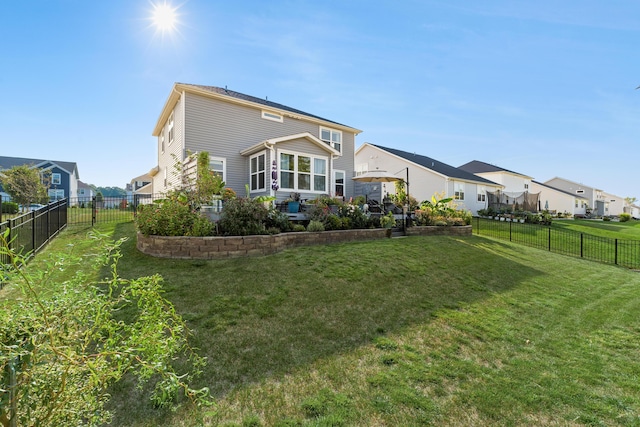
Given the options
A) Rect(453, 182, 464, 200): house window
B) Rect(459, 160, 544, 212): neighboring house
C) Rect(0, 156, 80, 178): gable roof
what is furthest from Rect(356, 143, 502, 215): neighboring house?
Rect(0, 156, 80, 178): gable roof

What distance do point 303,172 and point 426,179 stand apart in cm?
1599

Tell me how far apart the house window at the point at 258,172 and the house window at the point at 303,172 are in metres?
0.91

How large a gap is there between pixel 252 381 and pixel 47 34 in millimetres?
12314

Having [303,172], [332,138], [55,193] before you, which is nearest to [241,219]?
[303,172]

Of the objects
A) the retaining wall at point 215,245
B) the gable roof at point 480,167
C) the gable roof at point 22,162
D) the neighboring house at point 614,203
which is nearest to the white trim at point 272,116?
the retaining wall at point 215,245

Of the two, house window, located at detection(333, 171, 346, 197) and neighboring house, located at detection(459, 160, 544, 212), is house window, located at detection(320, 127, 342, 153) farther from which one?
neighboring house, located at detection(459, 160, 544, 212)

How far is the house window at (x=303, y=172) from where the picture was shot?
42.8 feet

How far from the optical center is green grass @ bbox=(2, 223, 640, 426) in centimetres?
282

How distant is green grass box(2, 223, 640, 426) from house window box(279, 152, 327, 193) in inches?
242

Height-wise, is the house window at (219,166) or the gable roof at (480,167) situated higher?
the gable roof at (480,167)

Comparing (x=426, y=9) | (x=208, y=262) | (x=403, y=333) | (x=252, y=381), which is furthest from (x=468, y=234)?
(x=252, y=381)

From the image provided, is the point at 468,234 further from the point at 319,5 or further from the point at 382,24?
the point at 319,5

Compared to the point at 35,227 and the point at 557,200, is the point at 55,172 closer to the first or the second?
the point at 35,227

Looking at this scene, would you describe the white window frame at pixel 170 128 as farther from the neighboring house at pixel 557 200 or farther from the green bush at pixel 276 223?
the neighboring house at pixel 557 200
